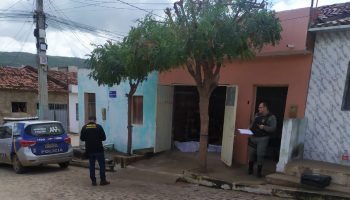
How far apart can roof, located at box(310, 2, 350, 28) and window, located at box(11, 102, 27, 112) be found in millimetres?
19996

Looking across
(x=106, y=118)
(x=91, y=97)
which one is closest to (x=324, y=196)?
(x=106, y=118)

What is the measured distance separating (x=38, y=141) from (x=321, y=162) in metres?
7.72

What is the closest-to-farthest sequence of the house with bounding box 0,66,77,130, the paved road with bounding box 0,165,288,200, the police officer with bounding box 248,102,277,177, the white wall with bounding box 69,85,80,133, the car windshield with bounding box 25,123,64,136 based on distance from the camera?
the paved road with bounding box 0,165,288,200, the police officer with bounding box 248,102,277,177, the car windshield with bounding box 25,123,64,136, the house with bounding box 0,66,77,130, the white wall with bounding box 69,85,80,133

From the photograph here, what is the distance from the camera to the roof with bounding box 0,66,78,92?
2458 centimetres

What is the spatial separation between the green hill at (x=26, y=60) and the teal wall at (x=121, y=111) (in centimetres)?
2563

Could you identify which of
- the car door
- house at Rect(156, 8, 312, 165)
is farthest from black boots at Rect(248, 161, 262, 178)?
the car door

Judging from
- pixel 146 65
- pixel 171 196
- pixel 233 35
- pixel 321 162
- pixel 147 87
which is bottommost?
pixel 171 196

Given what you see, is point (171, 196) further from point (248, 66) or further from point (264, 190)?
point (248, 66)

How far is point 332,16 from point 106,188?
6.76 meters

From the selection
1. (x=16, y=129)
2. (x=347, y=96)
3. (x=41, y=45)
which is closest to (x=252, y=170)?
(x=347, y=96)

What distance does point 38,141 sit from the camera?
11.2 metres

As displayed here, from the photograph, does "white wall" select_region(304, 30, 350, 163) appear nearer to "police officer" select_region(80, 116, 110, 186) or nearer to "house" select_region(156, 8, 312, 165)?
"house" select_region(156, 8, 312, 165)

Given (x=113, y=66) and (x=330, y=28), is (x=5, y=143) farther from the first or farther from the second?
(x=330, y=28)

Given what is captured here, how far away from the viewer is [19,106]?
24781mm
